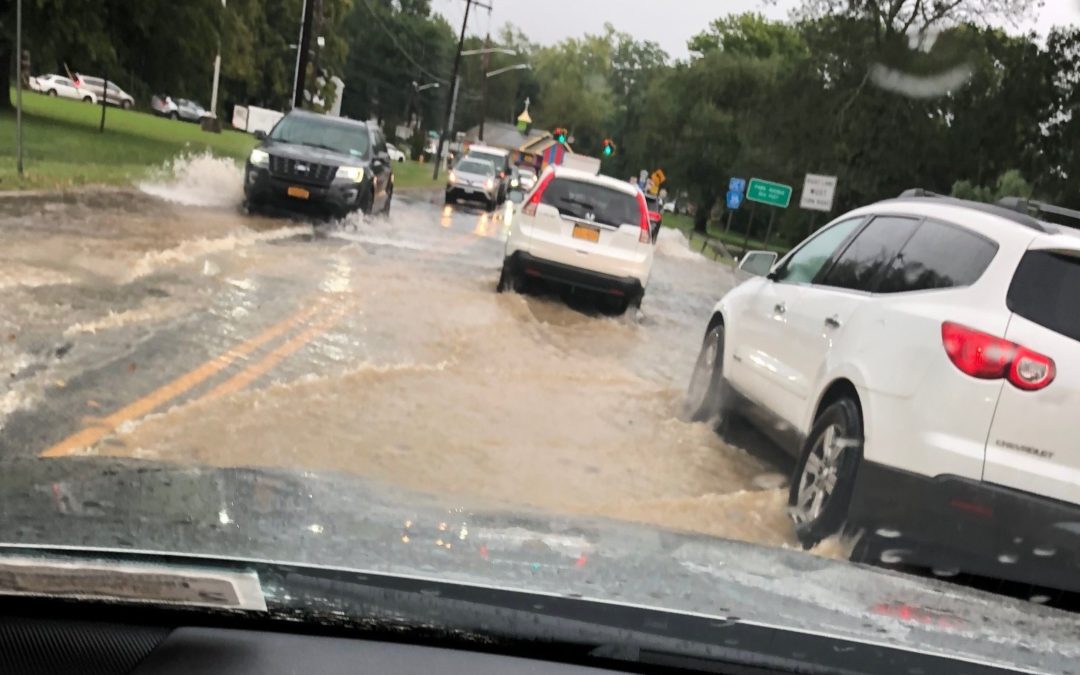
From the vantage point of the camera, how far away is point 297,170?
17438 mm

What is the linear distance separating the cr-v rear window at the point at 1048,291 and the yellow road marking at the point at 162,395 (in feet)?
14.1

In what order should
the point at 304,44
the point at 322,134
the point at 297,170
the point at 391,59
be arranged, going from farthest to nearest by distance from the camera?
the point at 391,59 < the point at 304,44 < the point at 322,134 < the point at 297,170

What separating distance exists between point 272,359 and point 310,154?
10.2m

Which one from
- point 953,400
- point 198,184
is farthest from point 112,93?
point 953,400

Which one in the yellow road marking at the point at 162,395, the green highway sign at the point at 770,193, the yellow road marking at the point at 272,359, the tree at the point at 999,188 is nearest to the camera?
the yellow road marking at the point at 162,395

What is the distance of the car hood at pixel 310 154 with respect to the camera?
17.5 metres

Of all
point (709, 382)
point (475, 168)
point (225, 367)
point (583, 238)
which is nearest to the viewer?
point (225, 367)

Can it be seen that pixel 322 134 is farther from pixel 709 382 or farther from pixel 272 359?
pixel 709 382

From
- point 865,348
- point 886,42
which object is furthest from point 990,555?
point 886,42

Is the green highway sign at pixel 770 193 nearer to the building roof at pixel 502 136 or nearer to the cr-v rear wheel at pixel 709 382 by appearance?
the cr-v rear wheel at pixel 709 382

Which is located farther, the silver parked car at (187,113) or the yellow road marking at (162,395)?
the silver parked car at (187,113)

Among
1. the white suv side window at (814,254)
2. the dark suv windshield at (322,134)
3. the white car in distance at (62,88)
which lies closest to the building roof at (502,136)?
the white car in distance at (62,88)

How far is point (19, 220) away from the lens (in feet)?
42.4

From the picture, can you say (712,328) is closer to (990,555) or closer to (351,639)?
(990,555)
